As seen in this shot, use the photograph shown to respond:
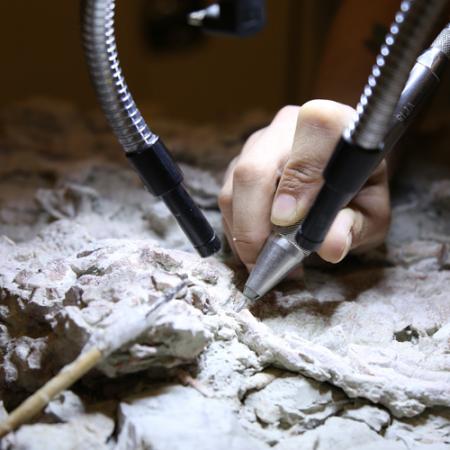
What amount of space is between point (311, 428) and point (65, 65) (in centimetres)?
158

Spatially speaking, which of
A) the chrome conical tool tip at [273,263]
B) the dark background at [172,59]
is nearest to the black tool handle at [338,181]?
the chrome conical tool tip at [273,263]

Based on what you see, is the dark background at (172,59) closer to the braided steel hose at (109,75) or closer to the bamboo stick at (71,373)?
the braided steel hose at (109,75)

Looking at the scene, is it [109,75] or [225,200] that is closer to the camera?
[109,75]

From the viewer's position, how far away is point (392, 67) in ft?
1.65

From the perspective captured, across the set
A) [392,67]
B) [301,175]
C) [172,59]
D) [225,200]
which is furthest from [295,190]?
[172,59]

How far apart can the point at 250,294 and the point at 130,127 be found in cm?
28

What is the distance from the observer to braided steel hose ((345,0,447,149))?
0.48m

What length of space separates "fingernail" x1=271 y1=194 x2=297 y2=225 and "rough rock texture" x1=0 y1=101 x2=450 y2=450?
118 mm

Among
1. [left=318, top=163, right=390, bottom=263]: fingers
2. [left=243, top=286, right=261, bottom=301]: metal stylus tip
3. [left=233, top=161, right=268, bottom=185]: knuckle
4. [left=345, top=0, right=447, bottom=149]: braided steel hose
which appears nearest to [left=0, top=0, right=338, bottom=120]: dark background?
[left=318, top=163, right=390, bottom=263]: fingers

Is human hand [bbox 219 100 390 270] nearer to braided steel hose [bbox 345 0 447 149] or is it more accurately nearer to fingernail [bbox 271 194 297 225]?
fingernail [bbox 271 194 297 225]

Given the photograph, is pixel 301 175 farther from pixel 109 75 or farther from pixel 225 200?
pixel 109 75

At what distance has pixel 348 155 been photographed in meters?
0.56

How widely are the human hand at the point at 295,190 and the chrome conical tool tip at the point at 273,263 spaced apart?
3 cm

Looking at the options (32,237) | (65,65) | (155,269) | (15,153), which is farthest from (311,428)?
(65,65)
